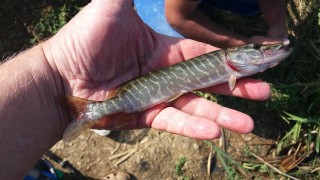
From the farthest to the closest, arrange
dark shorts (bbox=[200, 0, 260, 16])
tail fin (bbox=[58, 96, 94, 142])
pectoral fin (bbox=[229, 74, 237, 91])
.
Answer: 1. dark shorts (bbox=[200, 0, 260, 16])
2. pectoral fin (bbox=[229, 74, 237, 91])
3. tail fin (bbox=[58, 96, 94, 142])

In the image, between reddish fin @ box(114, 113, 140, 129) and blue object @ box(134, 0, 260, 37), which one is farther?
blue object @ box(134, 0, 260, 37)

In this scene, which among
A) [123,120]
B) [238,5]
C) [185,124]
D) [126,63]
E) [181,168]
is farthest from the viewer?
[238,5]

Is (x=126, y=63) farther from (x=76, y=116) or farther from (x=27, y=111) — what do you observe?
(x=27, y=111)

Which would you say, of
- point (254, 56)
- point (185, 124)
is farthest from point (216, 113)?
point (254, 56)

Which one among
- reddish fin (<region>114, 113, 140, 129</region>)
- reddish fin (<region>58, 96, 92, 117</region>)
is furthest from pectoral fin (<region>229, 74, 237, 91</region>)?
reddish fin (<region>58, 96, 92, 117</region>)

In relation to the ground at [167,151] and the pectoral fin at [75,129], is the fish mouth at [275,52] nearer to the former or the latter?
the ground at [167,151]

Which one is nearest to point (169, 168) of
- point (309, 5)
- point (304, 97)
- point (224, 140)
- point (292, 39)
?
point (224, 140)

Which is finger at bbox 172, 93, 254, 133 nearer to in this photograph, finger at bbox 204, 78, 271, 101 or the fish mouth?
finger at bbox 204, 78, 271, 101
